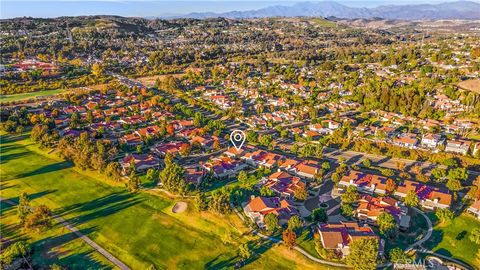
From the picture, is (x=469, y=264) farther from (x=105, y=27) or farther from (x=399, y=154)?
(x=105, y=27)

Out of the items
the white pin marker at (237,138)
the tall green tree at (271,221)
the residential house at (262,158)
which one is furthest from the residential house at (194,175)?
the tall green tree at (271,221)

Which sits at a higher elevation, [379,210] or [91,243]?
[379,210]

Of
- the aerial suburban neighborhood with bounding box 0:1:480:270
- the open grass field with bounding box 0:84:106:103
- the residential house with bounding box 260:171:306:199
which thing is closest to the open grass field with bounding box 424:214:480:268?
the aerial suburban neighborhood with bounding box 0:1:480:270

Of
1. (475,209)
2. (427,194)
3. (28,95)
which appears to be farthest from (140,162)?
(28,95)

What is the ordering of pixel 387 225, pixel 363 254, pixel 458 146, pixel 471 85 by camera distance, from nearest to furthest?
pixel 363 254, pixel 387 225, pixel 458 146, pixel 471 85

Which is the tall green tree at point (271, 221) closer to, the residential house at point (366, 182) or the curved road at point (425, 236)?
the curved road at point (425, 236)

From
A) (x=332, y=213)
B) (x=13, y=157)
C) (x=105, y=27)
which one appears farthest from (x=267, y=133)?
(x=105, y=27)

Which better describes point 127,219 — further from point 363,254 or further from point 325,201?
point 363,254
